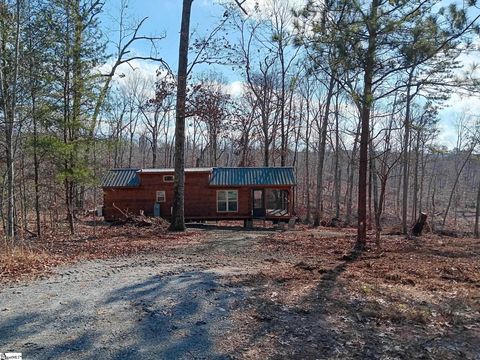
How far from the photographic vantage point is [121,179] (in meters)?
20.6

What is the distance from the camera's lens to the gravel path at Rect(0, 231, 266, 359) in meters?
3.74

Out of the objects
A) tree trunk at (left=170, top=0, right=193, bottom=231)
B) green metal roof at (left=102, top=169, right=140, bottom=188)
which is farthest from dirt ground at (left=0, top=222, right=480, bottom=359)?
green metal roof at (left=102, top=169, right=140, bottom=188)

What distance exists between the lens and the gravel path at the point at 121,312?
3.74 meters

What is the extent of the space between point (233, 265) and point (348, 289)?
2559 millimetres

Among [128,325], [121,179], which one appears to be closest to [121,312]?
[128,325]

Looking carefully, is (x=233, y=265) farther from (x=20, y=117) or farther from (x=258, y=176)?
(x=258, y=176)

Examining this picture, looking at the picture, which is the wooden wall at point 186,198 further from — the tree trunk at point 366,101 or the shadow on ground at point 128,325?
the shadow on ground at point 128,325

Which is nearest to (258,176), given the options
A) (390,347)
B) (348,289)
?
(348,289)

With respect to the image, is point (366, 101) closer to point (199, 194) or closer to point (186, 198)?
point (199, 194)

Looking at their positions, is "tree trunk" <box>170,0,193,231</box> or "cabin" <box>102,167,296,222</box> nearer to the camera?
"tree trunk" <box>170,0,193,231</box>

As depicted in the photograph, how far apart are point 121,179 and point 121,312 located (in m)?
16.7

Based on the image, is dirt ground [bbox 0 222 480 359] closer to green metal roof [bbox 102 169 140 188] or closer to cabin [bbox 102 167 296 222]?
cabin [bbox 102 167 296 222]

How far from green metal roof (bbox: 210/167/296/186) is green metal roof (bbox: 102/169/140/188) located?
161 inches

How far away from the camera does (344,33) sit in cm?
856
